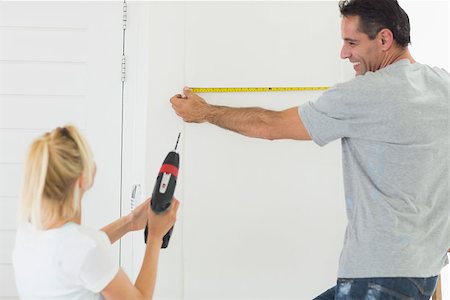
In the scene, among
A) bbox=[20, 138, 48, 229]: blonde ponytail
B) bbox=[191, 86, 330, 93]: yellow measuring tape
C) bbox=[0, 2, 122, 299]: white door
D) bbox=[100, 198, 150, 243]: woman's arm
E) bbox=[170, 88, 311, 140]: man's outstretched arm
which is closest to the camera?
bbox=[20, 138, 48, 229]: blonde ponytail

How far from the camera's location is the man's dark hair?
5.48 feet

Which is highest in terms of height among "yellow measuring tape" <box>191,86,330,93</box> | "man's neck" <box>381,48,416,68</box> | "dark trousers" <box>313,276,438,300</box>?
"man's neck" <box>381,48,416,68</box>

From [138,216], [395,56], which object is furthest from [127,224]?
[395,56]

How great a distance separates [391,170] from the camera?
1529 millimetres

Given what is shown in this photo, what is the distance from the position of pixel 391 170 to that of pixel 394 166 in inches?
0.6

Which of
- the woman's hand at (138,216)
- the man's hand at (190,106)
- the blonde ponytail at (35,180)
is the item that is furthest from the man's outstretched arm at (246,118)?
the blonde ponytail at (35,180)

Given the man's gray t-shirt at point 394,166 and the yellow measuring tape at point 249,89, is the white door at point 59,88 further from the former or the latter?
the man's gray t-shirt at point 394,166

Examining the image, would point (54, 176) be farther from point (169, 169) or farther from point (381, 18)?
point (381, 18)

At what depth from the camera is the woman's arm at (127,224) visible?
1.60m

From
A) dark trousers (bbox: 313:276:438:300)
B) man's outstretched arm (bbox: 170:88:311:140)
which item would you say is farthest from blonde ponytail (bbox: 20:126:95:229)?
dark trousers (bbox: 313:276:438:300)

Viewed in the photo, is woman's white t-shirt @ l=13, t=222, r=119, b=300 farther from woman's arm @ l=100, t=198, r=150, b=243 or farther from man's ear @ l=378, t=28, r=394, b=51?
man's ear @ l=378, t=28, r=394, b=51

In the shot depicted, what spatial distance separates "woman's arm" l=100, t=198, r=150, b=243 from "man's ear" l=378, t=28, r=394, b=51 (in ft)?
3.30

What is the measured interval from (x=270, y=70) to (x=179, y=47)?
1.43ft

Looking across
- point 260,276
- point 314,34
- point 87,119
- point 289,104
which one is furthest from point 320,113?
point 87,119
